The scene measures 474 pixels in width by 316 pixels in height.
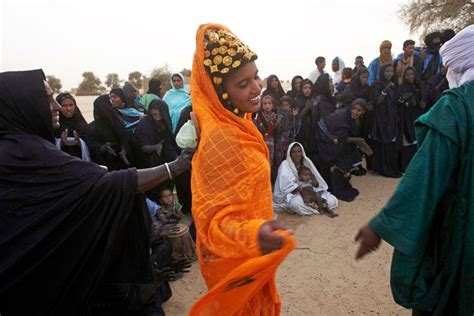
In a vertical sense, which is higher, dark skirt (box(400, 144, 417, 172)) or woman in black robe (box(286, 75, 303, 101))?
woman in black robe (box(286, 75, 303, 101))

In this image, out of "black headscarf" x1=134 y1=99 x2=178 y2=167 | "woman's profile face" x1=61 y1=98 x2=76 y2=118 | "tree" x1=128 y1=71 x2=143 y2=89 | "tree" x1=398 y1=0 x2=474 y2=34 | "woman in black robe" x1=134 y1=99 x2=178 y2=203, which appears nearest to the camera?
"woman's profile face" x1=61 y1=98 x2=76 y2=118

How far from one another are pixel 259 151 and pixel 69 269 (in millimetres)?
1111

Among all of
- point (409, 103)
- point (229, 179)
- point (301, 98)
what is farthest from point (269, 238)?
point (409, 103)

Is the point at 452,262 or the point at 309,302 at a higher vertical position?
the point at 452,262

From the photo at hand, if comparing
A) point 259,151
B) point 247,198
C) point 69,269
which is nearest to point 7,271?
point 69,269

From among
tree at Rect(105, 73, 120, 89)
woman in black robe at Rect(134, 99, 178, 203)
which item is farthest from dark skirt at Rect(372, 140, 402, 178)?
tree at Rect(105, 73, 120, 89)

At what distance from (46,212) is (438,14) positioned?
2169cm

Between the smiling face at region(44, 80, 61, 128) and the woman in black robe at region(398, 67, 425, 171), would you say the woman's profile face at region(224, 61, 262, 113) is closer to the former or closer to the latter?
the smiling face at region(44, 80, 61, 128)

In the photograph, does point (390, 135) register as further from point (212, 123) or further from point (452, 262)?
point (212, 123)

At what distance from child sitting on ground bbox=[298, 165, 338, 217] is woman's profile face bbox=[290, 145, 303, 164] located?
6.3 inches

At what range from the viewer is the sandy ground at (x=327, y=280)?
122 inches

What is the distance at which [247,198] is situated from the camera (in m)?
1.50

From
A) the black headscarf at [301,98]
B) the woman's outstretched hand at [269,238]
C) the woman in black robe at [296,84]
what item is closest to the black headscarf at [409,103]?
the black headscarf at [301,98]

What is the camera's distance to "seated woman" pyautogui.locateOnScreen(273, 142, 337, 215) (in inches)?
213
